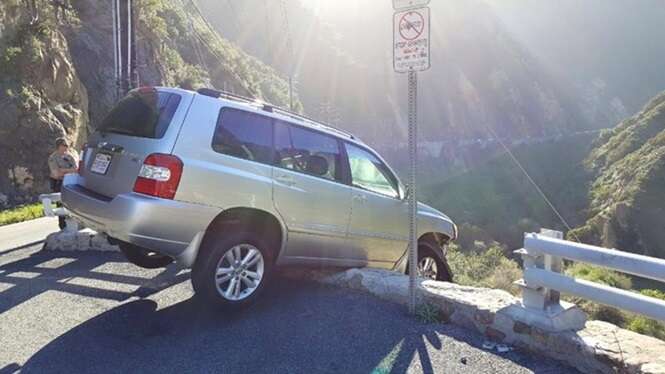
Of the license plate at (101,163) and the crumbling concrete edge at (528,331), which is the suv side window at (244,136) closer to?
the license plate at (101,163)

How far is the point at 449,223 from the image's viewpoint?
7.09 metres

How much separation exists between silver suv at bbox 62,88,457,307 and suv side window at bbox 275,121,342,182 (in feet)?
0.04

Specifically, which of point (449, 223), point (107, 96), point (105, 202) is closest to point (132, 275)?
point (105, 202)

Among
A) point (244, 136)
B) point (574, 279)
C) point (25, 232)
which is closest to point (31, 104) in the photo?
point (25, 232)

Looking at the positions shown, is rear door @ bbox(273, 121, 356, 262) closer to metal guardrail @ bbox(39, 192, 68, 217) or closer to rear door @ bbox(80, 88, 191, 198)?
rear door @ bbox(80, 88, 191, 198)

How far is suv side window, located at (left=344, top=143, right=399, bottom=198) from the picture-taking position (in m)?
5.81

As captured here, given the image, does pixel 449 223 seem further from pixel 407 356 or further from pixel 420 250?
pixel 407 356

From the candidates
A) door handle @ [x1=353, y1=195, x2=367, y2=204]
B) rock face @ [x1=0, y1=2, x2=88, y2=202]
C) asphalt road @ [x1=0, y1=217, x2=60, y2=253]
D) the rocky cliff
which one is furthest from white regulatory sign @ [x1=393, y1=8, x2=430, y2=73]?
rock face @ [x1=0, y1=2, x2=88, y2=202]

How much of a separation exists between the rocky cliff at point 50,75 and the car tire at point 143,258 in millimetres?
9757

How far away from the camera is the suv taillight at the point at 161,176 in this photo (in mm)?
4188

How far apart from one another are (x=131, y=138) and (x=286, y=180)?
1.42 meters

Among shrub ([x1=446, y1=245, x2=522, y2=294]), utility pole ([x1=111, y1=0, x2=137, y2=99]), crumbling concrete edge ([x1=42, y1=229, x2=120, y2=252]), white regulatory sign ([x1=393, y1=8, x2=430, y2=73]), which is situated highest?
utility pole ([x1=111, y1=0, x2=137, y2=99])

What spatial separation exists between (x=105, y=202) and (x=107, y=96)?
1854 cm

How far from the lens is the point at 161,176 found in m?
4.19
